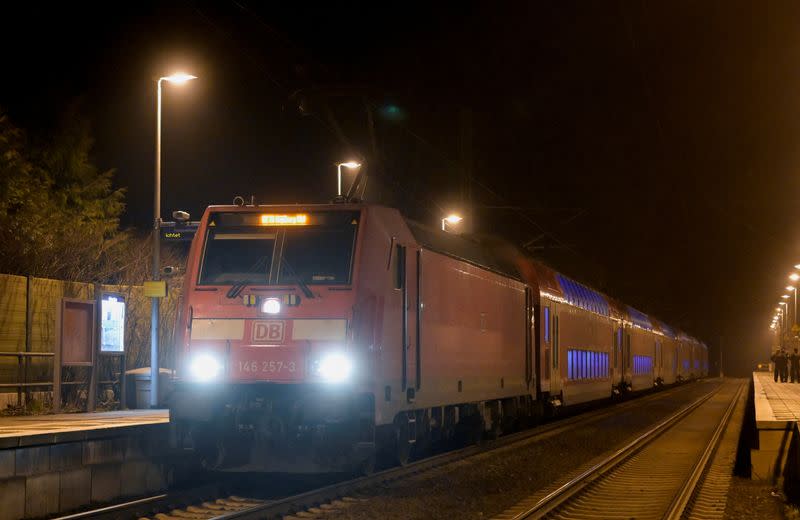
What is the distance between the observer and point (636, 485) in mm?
14977

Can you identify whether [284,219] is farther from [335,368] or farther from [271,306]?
[335,368]

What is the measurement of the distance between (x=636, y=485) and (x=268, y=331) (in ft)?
18.5

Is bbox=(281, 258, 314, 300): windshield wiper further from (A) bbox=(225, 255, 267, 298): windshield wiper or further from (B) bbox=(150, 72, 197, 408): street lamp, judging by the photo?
(B) bbox=(150, 72, 197, 408): street lamp

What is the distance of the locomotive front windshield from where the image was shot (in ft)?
43.3

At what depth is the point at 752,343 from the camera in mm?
159625

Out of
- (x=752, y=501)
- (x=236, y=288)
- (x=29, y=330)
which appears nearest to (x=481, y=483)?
(x=752, y=501)

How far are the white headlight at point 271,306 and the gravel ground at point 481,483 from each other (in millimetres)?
2407

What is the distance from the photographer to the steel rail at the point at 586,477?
11.9m

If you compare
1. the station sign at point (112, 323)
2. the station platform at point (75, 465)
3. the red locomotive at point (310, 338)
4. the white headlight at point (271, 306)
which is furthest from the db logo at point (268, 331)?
the station sign at point (112, 323)

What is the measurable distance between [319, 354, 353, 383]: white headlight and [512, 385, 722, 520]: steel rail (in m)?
2.54

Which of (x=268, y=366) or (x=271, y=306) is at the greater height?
(x=271, y=306)

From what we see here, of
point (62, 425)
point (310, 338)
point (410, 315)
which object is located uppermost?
point (410, 315)

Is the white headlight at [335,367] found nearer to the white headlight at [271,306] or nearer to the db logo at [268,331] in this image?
the db logo at [268,331]

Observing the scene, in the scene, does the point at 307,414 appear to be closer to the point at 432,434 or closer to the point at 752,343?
the point at 432,434
